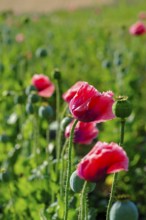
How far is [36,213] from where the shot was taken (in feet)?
6.26

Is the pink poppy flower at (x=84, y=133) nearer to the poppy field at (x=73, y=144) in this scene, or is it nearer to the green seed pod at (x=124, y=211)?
the poppy field at (x=73, y=144)

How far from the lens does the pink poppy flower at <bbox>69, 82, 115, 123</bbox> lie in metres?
1.19

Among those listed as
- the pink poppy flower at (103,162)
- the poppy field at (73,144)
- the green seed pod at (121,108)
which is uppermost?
the green seed pod at (121,108)

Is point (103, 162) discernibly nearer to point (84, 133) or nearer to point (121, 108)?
point (121, 108)

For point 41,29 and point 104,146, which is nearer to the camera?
point 104,146

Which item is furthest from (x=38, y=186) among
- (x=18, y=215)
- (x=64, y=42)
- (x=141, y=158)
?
(x=64, y=42)

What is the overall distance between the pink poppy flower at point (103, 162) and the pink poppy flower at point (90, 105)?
140mm

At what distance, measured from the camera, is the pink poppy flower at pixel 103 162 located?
1034mm

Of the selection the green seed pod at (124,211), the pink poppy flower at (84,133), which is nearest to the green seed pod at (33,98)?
the pink poppy flower at (84,133)

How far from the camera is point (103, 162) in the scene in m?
1.04

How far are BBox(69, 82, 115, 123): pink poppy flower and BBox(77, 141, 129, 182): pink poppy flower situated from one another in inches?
5.5

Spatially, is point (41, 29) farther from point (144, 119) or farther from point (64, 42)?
point (144, 119)

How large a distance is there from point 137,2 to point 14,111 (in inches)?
490

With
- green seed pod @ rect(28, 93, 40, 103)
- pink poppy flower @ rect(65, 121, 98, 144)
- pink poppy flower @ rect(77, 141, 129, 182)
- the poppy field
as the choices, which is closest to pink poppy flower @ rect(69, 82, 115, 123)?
the poppy field
